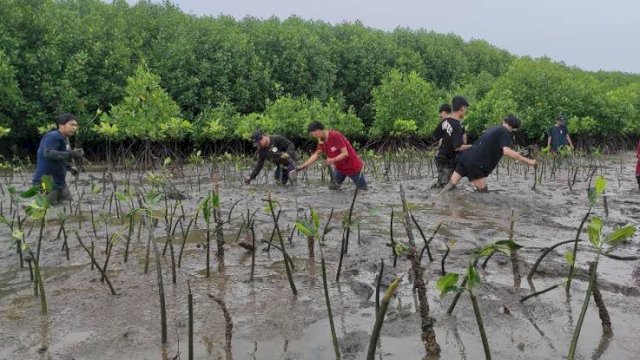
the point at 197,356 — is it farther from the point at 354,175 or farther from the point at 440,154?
the point at 440,154

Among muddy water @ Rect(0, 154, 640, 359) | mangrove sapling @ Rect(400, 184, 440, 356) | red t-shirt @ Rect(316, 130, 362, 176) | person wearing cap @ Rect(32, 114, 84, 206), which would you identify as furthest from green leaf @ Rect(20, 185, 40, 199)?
red t-shirt @ Rect(316, 130, 362, 176)

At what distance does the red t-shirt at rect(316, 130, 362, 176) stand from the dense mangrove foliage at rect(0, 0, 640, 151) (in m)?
4.76

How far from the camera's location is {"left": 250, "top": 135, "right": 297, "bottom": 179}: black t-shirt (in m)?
9.30

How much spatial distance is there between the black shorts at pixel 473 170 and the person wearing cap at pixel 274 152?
2.81 meters

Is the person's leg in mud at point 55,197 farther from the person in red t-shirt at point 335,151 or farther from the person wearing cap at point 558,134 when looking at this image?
the person wearing cap at point 558,134

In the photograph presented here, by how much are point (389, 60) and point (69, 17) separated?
504 inches

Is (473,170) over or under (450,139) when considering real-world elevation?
under

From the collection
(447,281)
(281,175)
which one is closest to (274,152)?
(281,175)

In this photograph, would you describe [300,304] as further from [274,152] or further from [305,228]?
[274,152]

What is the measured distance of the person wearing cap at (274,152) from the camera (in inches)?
361

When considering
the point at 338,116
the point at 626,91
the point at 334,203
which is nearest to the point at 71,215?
the point at 334,203

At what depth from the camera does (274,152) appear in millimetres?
9234

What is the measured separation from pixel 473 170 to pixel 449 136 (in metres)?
0.80

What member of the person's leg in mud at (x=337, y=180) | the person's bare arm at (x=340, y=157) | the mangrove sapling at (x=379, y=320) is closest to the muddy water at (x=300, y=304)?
the mangrove sapling at (x=379, y=320)
